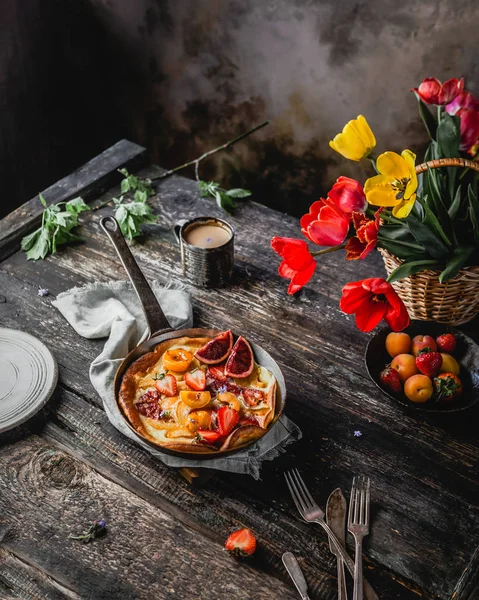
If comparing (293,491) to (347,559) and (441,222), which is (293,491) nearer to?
(347,559)

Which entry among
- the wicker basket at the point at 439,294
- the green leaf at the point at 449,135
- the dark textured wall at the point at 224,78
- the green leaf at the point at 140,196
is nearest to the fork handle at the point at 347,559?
the wicker basket at the point at 439,294

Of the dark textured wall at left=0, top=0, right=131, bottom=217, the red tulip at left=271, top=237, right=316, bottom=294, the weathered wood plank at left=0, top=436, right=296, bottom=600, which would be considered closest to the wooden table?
the weathered wood plank at left=0, top=436, right=296, bottom=600

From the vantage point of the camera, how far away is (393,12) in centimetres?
294

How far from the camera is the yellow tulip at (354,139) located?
1.71 meters

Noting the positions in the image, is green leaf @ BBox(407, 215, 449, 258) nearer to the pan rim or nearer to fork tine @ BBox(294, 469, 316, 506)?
the pan rim

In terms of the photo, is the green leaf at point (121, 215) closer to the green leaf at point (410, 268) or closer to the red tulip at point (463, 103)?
the green leaf at point (410, 268)

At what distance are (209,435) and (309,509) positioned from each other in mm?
304

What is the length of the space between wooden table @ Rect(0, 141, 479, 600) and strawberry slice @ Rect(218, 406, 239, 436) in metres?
0.15

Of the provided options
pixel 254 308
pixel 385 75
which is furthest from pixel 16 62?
pixel 254 308

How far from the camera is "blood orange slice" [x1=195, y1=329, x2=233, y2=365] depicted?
70.3 inches

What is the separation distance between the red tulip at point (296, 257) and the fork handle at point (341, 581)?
0.69 m

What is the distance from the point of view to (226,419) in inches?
62.8

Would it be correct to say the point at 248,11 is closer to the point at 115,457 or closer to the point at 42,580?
the point at 115,457

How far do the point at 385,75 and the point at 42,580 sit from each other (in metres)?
2.67
